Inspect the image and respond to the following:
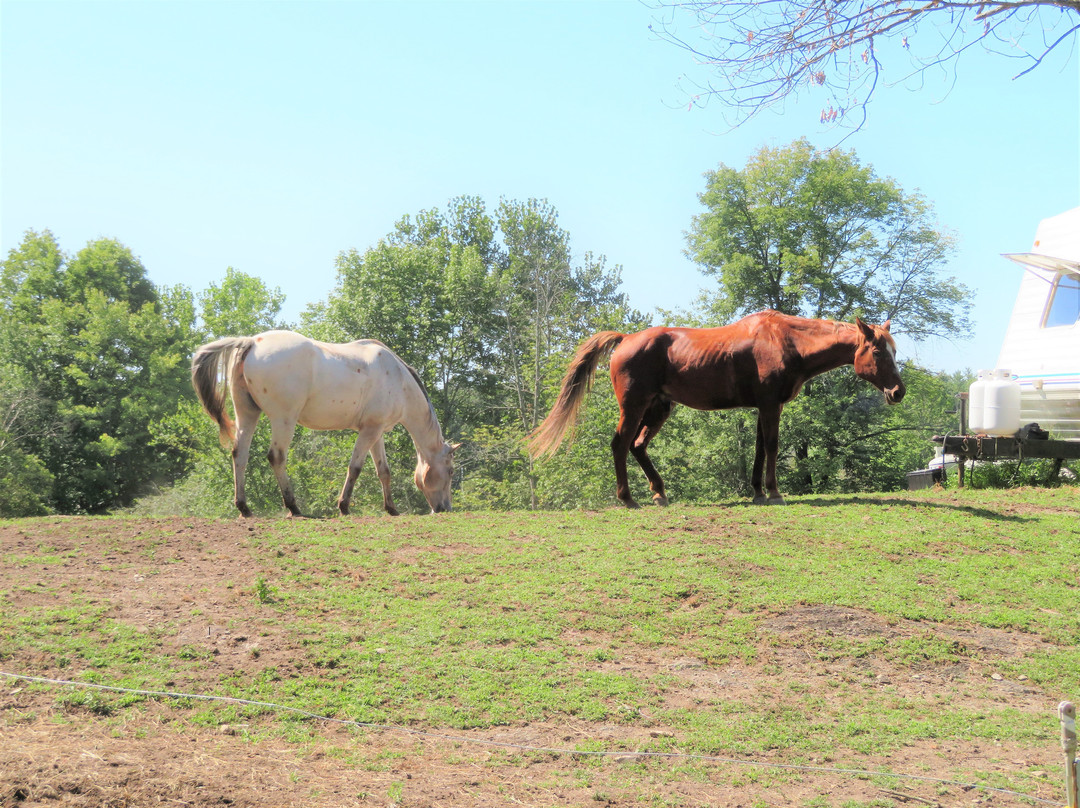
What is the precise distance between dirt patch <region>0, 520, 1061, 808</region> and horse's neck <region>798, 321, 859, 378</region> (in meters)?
4.11

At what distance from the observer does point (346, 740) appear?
489 cm

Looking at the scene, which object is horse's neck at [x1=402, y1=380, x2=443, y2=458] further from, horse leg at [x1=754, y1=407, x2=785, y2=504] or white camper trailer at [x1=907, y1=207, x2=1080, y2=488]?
white camper trailer at [x1=907, y1=207, x2=1080, y2=488]

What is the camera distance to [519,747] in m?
4.91

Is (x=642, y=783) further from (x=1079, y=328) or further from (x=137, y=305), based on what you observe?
(x=137, y=305)

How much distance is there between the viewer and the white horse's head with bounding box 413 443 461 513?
1294cm

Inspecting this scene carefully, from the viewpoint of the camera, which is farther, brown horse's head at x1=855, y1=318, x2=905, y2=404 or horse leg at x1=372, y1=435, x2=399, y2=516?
horse leg at x1=372, y1=435, x2=399, y2=516

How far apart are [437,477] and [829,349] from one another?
5.98m

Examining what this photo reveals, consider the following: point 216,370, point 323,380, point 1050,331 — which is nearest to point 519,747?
point 323,380

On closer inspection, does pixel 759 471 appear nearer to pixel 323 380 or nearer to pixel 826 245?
pixel 323 380

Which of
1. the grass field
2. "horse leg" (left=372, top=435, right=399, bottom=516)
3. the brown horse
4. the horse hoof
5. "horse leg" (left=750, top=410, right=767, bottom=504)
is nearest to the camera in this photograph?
the grass field

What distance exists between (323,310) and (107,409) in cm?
1202

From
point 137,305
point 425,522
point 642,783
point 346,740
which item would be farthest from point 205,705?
point 137,305

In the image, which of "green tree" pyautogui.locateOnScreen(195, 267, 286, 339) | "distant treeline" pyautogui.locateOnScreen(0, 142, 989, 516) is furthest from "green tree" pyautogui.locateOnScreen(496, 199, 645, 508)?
"green tree" pyautogui.locateOnScreen(195, 267, 286, 339)

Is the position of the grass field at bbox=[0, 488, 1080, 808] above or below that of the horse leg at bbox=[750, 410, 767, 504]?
below
